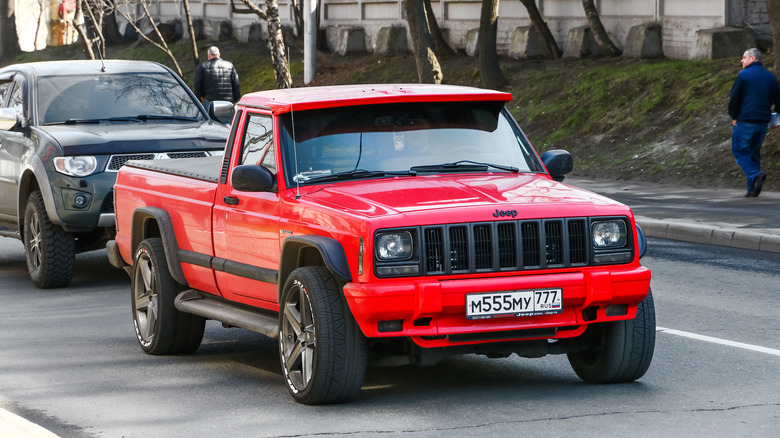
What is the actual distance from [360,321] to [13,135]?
7566mm

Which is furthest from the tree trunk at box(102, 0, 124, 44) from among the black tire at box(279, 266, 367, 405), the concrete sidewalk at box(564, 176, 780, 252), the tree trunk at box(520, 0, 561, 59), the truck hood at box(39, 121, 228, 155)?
the black tire at box(279, 266, 367, 405)

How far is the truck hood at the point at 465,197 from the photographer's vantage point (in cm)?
701

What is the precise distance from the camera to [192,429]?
6867 mm

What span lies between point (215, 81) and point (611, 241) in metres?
16.2

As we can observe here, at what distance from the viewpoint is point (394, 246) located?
6.87 metres

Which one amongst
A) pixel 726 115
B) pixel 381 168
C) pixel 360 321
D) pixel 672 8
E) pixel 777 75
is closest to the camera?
pixel 360 321

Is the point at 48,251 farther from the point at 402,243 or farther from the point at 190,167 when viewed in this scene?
the point at 402,243

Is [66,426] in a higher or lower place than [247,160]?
lower

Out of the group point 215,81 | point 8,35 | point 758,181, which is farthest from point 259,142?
point 8,35

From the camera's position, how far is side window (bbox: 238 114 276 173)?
26.4 feet

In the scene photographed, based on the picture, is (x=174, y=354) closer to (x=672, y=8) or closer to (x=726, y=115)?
(x=726, y=115)

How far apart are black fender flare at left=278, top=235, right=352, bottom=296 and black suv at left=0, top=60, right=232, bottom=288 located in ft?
14.9

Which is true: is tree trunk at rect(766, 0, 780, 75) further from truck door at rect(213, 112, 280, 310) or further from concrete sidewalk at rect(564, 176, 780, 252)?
truck door at rect(213, 112, 280, 310)

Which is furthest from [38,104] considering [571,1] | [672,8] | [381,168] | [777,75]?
[571,1]
